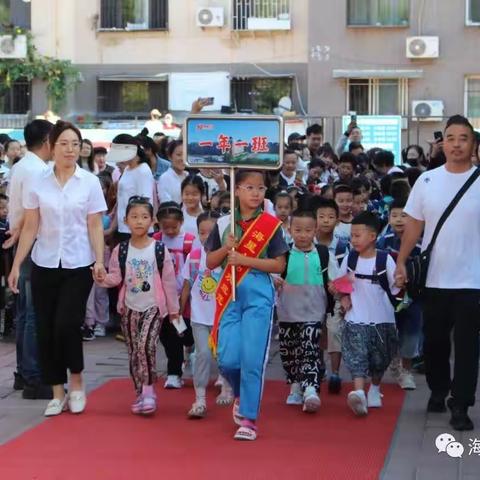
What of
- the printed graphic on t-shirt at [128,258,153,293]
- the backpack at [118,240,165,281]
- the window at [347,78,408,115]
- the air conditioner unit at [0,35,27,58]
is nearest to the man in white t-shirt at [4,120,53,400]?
the backpack at [118,240,165,281]

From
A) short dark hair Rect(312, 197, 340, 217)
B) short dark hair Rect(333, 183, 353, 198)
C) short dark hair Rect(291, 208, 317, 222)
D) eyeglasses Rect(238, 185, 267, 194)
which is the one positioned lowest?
short dark hair Rect(291, 208, 317, 222)

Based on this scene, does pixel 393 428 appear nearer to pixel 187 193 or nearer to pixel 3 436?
pixel 3 436

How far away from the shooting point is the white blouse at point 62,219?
7078 mm

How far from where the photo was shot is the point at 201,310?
7.52m

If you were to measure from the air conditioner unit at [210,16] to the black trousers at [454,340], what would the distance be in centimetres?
1866

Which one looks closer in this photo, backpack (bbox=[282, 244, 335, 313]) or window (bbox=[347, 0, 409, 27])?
backpack (bbox=[282, 244, 335, 313])

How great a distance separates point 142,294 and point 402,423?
2030 millimetres

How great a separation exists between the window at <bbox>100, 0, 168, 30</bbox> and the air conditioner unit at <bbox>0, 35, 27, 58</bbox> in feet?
6.48

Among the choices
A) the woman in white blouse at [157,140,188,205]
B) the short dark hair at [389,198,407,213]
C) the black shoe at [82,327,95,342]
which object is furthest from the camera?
the woman in white blouse at [157,140,188,205]

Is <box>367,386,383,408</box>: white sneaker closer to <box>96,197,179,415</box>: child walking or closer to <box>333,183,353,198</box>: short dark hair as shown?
<box>96,197,179,415</box>: child walking

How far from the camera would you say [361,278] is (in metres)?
7.46

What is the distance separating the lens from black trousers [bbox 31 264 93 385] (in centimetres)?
709

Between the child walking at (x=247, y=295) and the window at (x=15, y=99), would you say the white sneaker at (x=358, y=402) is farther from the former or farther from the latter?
the window at (x=15, y=99)

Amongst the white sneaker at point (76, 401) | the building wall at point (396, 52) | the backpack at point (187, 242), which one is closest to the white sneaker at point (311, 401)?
the white sneaker at point (76, 401)
